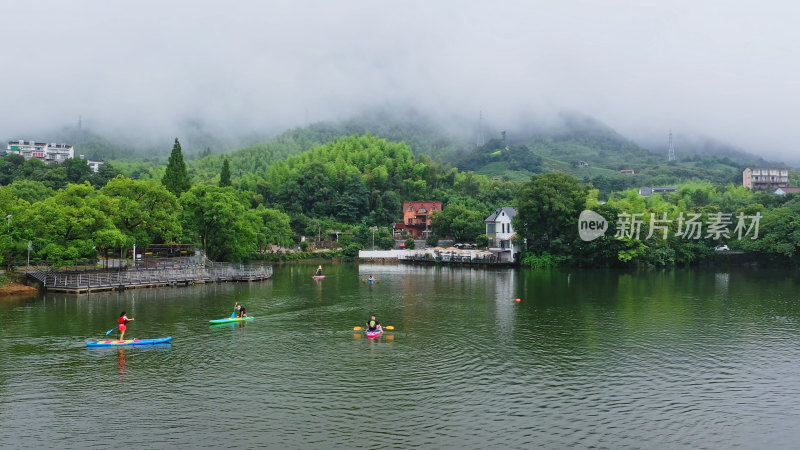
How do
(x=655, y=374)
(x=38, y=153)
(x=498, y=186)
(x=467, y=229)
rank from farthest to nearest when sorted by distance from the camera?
(x=38, y=153), (x=498, y=186), (x=467, y=229), (x=655, y=374)

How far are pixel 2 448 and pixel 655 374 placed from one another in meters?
23.1

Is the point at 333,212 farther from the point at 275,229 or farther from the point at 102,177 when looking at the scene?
the point at 102,177

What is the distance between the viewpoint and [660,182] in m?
194

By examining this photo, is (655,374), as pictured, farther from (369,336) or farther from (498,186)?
(498,186)

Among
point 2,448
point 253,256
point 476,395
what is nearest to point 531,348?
point 476,395

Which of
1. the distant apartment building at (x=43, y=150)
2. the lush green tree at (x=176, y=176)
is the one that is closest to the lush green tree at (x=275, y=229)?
the lush green tree at (x=176, y=176)

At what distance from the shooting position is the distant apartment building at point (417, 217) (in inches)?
4523

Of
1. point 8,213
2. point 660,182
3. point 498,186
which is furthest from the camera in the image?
point 660,182

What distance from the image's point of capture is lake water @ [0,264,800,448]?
17828mm

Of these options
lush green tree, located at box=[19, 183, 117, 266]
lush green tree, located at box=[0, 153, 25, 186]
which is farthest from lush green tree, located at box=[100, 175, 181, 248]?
lush green tree, located at box=[0, 153, 25, 186]

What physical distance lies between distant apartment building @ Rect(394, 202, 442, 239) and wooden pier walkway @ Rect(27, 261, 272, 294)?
54.1 m

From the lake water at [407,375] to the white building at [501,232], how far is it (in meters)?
42.6

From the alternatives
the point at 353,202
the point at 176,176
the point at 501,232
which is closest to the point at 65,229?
the point at 176,176

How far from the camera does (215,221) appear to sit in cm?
6244
